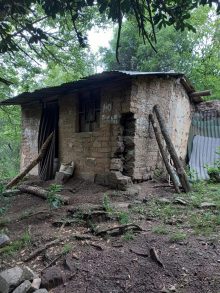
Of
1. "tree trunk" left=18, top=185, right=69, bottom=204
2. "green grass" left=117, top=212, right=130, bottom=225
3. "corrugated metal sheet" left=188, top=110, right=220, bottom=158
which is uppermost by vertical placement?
"corrugated metal sheet" left=188, top=110, right=220, bottom=158

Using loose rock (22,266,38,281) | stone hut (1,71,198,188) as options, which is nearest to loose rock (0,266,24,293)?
loose rock (22,266,38,281)

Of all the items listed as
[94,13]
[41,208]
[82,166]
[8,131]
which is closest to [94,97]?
[82,166]

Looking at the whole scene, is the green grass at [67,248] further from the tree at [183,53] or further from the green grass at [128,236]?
the tree at [183,53]

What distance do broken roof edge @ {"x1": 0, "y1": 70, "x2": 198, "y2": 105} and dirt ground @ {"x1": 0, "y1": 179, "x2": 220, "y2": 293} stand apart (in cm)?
284

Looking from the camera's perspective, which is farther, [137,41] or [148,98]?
[137,41]

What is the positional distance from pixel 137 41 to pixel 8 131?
916 centimetres

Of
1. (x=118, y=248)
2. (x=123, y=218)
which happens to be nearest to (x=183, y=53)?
(x=123, y=218)

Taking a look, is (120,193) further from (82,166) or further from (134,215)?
(82,166)

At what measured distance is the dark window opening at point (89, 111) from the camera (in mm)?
7484

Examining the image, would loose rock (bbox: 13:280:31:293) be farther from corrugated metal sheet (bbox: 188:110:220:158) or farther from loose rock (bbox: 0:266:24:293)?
corrugated metal sheet (bbox: 188:110:220:158)

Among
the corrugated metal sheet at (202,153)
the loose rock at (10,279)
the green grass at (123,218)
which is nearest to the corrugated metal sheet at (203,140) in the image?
the corrugated metal sheet at (202,153)

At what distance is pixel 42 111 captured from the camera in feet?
29.7

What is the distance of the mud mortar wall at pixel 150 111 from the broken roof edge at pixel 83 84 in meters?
0.33

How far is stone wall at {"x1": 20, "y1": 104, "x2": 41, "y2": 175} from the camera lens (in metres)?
9.27
